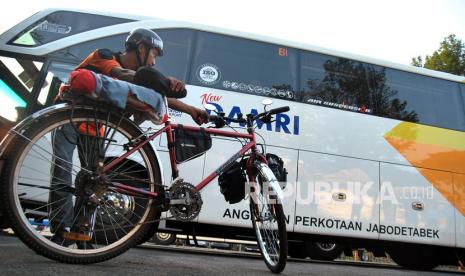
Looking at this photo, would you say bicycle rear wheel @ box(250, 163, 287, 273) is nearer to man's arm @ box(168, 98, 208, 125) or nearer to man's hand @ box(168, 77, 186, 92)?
man's arm @ box(168, 98, 208, 125)

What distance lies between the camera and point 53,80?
5.15 metres

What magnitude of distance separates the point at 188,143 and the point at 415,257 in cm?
538

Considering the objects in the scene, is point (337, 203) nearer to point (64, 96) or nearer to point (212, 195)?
point (212, 195)

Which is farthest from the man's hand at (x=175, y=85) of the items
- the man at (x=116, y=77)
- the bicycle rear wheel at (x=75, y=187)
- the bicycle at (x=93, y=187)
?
the bicycle rear wheel at (x=75, y=187)

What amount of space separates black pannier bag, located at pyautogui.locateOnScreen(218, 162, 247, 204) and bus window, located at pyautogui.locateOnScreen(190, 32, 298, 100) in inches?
95.3

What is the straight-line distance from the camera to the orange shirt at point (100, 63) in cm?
354

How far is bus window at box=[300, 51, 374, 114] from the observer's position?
6.05m

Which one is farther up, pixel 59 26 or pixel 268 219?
pixel 59 26

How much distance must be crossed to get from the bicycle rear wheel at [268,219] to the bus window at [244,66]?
99.7 inches

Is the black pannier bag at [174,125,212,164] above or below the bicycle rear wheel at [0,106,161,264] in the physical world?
above

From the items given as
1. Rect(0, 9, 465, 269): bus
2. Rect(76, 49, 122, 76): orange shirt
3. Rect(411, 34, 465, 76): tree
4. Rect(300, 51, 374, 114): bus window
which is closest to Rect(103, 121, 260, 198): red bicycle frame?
Rect(76, 49, 122, 76): orange shirt

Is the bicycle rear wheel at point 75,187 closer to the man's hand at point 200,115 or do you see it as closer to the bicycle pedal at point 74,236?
the bicycle pedal at point 74,236

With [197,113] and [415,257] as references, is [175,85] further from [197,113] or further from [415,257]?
[415,257]

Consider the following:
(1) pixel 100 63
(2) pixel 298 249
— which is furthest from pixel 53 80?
(2) pixel 298 249
